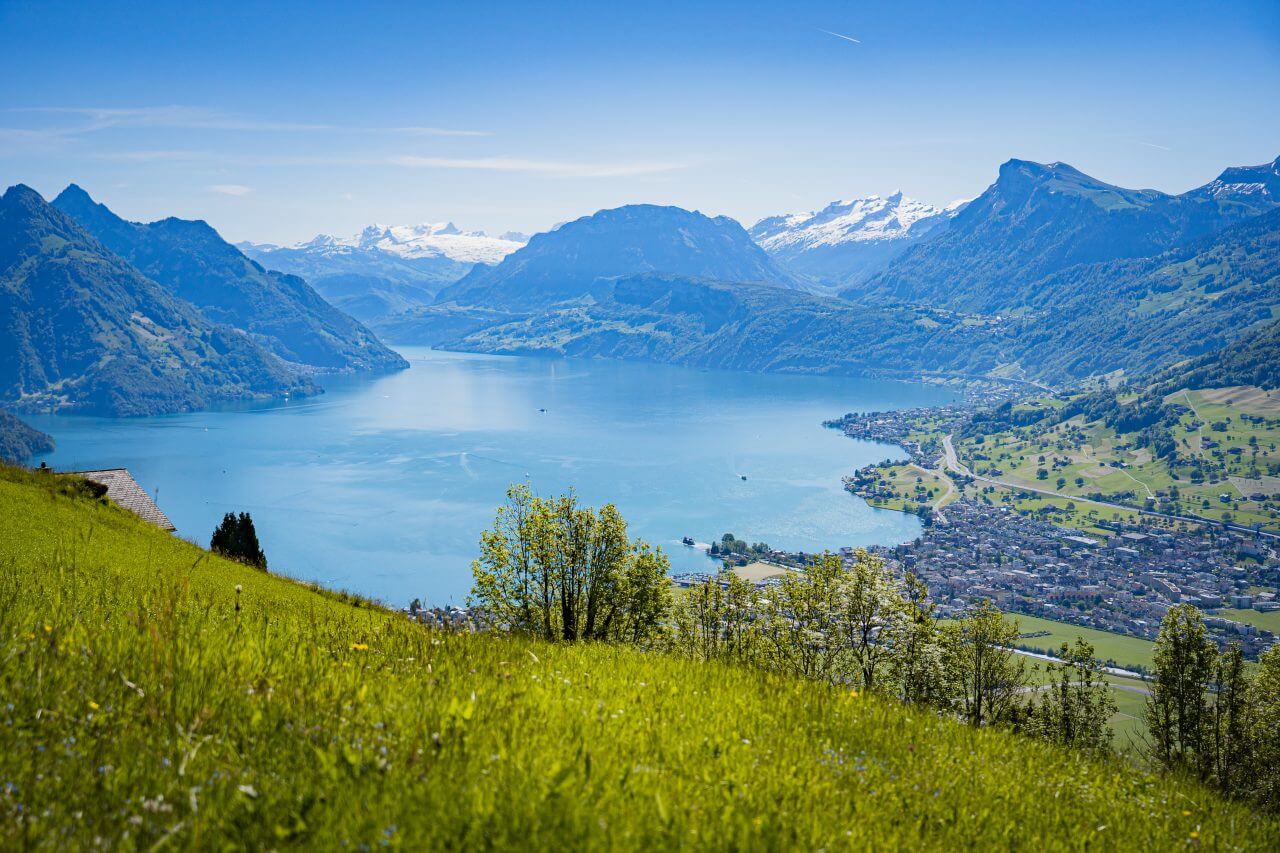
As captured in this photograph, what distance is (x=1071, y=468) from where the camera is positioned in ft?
638

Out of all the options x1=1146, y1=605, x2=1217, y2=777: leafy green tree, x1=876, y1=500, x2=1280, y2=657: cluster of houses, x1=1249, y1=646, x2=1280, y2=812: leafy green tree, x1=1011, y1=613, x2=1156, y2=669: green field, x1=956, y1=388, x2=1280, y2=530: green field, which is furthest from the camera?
x1=956, y1=388, x2=1280, y2=530: green field

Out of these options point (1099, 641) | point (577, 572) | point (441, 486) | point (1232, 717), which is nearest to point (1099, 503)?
point (1099, 641)

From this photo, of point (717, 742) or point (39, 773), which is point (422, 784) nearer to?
point (39, 773)

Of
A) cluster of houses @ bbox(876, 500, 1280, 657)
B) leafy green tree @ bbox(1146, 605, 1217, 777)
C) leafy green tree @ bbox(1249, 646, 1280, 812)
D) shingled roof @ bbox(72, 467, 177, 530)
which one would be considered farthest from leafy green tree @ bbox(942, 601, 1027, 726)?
cluster of houses @ bbox(876, 500, 1280, 657)

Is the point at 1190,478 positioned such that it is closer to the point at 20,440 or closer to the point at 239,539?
the point at 239,539

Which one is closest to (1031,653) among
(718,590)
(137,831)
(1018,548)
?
(1018,548)

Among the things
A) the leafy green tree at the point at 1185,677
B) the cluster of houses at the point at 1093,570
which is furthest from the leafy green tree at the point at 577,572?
the cluster of houses at the point at 1093,570

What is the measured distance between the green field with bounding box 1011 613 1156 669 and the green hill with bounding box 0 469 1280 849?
297 feet

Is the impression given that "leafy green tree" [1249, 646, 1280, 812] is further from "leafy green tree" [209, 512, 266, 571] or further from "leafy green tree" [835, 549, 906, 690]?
"leafy green tree" [209, 512, 266, 571]

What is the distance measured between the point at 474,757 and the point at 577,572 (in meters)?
24.4

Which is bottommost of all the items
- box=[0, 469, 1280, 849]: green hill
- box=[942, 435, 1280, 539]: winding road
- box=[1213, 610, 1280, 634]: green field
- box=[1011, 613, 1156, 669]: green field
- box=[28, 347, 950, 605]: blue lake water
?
box=[1213, 610, 1280, 634]: green field

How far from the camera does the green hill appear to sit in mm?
2943

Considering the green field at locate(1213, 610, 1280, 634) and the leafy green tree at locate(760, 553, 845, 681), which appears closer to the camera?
the leafy green tree at locate(760, 553, 845, 681)

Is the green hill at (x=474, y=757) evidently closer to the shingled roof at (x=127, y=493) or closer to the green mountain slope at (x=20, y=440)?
the shingled roof at (x=127, y=493)
